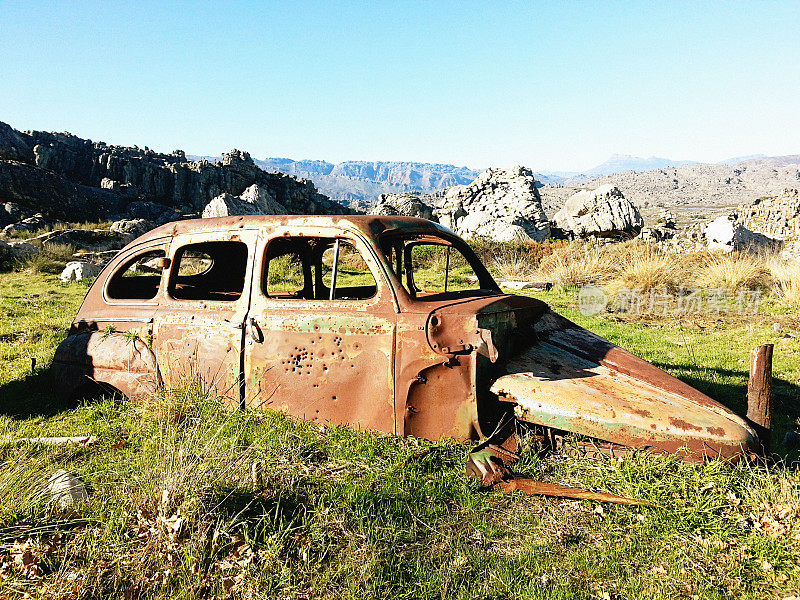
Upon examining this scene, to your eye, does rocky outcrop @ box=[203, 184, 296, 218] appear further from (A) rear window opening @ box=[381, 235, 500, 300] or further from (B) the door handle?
(B) the door handle

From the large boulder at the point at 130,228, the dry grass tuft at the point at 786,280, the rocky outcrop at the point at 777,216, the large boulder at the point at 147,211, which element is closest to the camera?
the dry grass tuft at the point at 786,280

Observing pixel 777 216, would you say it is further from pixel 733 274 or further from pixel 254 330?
pixel 254 330

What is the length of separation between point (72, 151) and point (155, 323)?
64.9 meters

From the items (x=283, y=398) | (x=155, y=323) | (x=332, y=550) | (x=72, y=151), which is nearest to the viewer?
(x=332, y=550)

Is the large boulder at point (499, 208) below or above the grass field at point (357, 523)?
above

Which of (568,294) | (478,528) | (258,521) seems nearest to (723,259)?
(568,294)

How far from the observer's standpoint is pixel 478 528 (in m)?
2.95

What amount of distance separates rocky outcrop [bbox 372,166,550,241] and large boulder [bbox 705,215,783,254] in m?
7.44

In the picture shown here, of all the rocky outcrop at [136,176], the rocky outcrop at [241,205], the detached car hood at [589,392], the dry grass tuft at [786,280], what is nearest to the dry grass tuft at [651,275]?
the dry grass tuft at [786,280]

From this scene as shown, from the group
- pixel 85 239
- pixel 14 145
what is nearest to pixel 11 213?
pixel 85 239

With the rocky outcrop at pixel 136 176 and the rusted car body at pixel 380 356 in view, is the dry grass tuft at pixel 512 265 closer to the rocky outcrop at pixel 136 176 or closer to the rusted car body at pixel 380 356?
the rusted car body at pixel 380 356

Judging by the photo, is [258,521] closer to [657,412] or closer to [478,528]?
[478,528]

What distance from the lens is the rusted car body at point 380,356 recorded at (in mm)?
3457

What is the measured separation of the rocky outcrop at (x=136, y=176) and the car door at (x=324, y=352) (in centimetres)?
4572
